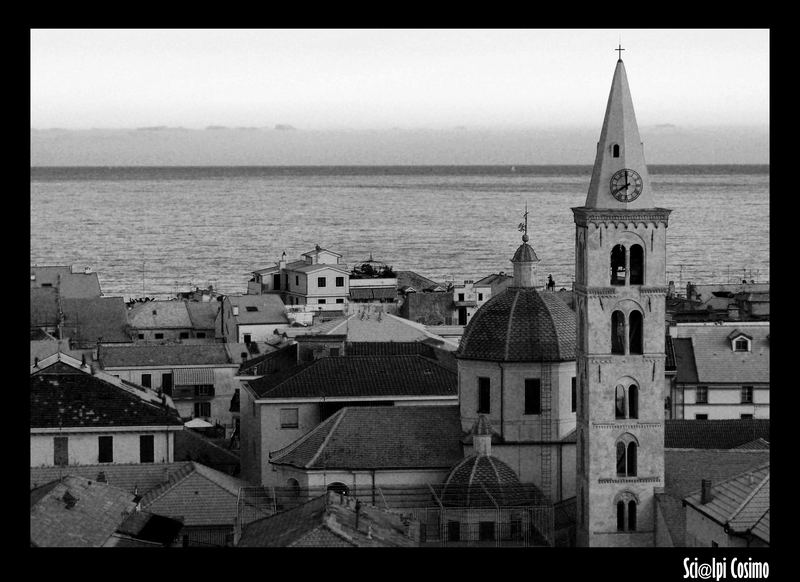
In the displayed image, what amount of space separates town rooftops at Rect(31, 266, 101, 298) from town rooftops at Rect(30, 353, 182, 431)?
42.3 meters

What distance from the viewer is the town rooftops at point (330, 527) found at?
33.8m

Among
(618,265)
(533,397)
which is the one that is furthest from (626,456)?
(618,265)

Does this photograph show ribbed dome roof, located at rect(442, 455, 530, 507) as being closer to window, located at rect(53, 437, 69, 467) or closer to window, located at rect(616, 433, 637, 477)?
window, located at rect(616, 433, 637, 477)

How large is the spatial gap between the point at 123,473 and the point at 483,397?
9.64 meters

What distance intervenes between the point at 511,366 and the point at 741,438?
24.9ft

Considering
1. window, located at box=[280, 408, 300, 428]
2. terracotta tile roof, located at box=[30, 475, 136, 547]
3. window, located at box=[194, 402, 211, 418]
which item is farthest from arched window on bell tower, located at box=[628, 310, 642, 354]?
window, located at box=[194, 402, 211, 418]

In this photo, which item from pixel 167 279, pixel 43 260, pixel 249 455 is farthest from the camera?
pixel 43 260

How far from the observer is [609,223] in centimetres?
4112

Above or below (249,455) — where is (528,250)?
above

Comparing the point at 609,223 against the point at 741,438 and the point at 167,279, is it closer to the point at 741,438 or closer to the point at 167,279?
the point at 741,438

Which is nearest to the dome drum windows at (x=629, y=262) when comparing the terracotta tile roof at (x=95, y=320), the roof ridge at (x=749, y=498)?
the roof ridge at (x=749, y=498)

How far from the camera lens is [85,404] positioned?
50.9 metres

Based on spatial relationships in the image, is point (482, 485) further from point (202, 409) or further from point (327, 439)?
point (202, 409)
